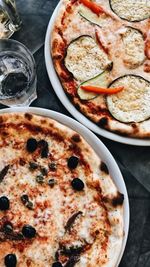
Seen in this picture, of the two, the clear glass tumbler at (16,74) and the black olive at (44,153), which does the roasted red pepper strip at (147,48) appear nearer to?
the clear glass tumbler at (16,74)

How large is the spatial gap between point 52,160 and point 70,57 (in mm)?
657

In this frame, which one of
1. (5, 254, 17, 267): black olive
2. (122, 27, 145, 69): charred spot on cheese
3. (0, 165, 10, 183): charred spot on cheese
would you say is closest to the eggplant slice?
(122, 27, 145, 69): charred spot on cheese

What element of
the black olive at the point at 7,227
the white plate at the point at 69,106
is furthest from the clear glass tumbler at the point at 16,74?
the black olive at the point at 7,227

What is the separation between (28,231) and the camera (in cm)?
301

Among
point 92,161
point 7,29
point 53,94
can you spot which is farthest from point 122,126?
point 7,29

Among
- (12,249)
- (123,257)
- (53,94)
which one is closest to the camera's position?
(12,249)

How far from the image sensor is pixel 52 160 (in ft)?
10.4

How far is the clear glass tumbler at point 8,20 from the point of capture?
11.8 ft

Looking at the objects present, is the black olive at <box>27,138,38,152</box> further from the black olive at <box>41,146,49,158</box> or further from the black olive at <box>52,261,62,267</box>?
the black olive at <box>52,261,62,267</box>

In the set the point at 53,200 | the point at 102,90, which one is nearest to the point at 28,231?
the point at 53,200

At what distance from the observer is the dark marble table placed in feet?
10.7

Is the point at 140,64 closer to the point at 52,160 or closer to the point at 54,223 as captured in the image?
the point at 52,160

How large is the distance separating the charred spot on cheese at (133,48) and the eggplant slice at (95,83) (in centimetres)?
15

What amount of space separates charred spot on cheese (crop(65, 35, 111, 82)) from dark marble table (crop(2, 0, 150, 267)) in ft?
0.76
